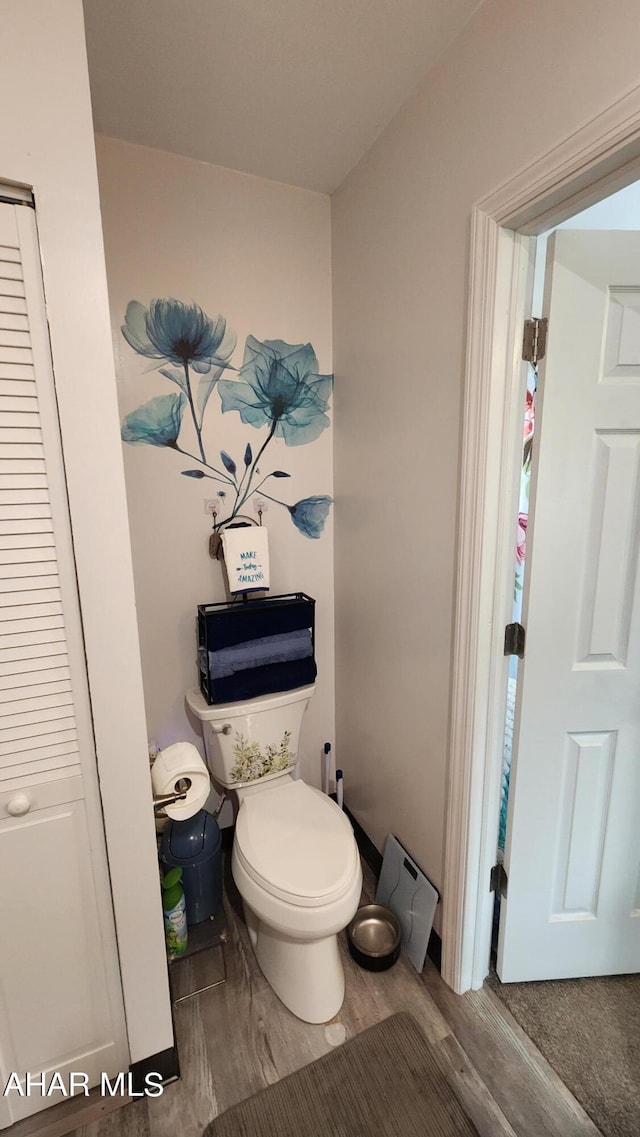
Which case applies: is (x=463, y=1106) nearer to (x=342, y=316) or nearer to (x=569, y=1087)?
(x=569, y=1087)

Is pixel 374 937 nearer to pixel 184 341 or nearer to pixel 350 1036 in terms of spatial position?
pixel 350 1036

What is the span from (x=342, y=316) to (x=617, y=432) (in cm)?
102

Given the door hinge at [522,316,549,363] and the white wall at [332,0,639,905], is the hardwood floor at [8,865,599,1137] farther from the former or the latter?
the door hinge at [522,316,549,363]

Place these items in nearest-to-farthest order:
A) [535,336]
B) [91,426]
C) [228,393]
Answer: [91,426]
[535,336]
[228,393]

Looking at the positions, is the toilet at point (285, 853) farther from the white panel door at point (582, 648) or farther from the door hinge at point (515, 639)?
the door hinge at point (515, 639)

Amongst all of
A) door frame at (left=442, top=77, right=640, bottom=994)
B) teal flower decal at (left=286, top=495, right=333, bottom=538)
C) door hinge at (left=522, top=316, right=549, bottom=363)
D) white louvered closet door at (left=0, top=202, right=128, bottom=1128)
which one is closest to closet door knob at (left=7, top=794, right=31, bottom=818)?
white louvered closet door at (left=0, top=202, right=128, bottom=1128)

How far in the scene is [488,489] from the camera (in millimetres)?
1191

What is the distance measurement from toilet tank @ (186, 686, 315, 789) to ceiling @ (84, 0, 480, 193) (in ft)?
5.61

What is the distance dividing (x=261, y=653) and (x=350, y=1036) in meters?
1.06

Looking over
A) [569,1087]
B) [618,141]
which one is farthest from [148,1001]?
[618,141]

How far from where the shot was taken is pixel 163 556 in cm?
175

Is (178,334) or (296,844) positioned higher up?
(178,334)

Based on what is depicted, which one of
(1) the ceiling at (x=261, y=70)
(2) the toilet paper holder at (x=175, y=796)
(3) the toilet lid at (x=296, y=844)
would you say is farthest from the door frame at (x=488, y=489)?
(2) the toilet paper holder at (x=175, y=796)

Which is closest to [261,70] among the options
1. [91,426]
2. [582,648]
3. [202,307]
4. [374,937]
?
[202,307]
